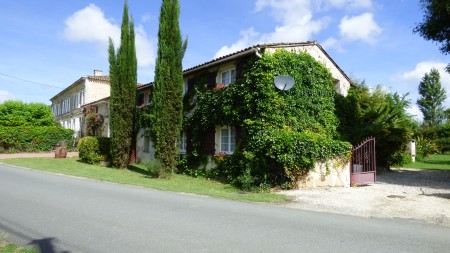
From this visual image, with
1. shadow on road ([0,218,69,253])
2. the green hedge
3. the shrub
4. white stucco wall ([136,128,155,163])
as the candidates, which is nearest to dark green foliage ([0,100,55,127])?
the green hedge

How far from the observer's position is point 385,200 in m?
10.5

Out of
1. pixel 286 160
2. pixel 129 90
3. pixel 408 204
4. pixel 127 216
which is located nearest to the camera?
pixel 127 216

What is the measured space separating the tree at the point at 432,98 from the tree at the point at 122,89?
58928 millimetres

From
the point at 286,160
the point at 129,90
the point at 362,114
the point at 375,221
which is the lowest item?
the point at 375,221

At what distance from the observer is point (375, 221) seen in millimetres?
7559

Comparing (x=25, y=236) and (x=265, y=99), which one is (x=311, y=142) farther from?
(x=25, y=236)

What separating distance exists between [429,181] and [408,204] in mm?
6447

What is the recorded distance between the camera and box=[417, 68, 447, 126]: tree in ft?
205

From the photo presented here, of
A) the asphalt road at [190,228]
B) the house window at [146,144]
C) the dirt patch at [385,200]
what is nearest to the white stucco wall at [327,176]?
the dirt patch at [385,200]

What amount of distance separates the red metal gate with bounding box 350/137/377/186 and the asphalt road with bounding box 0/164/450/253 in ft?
20.4

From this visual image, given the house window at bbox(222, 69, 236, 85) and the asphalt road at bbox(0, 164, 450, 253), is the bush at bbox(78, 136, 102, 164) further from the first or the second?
the asphalt road at bbox(0, 164, 450, 253)

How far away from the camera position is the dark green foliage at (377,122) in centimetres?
1809

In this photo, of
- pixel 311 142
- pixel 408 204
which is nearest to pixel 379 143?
pixel 311 142

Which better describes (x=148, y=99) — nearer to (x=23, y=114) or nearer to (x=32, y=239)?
(x=32, y=239)
